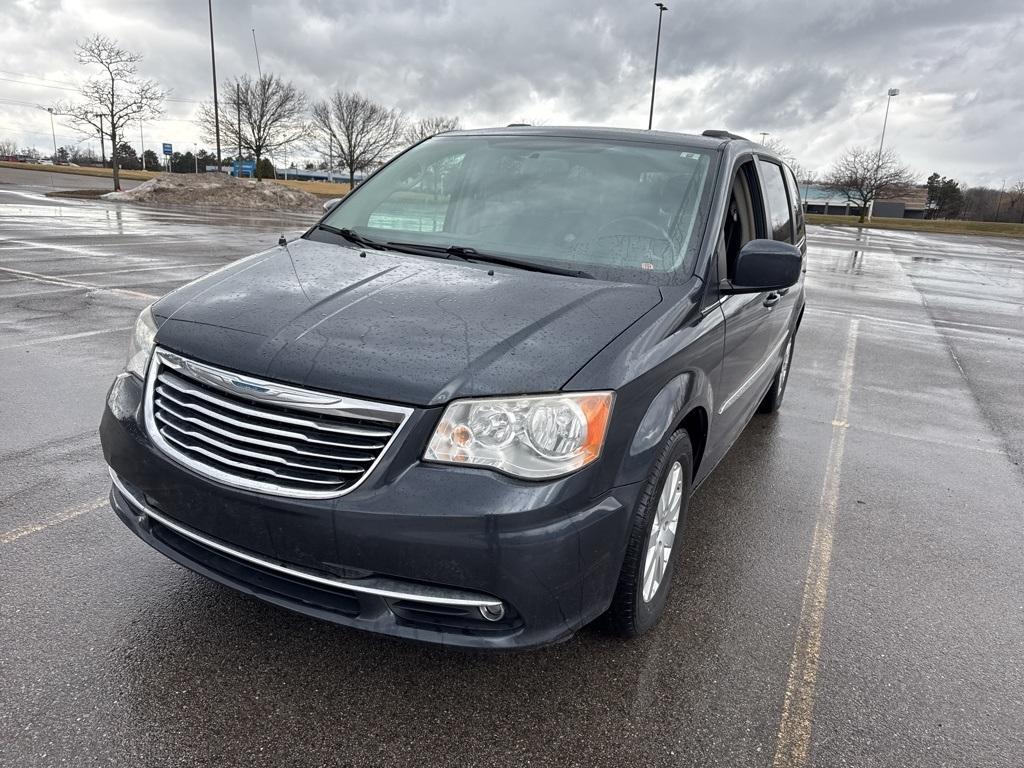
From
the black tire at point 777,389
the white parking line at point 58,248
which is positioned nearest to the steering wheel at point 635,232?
the black tire at point 777,389

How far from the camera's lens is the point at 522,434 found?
2.11m

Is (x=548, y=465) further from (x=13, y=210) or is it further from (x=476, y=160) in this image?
(x=13, y=210)

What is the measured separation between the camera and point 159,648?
8.37 feet

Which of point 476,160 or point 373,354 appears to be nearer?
point 373,354

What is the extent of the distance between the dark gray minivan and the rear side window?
1.35 meters

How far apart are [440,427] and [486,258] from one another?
4.00 feet

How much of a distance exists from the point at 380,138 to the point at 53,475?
174ft

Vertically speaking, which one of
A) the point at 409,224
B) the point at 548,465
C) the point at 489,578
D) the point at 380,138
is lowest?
the point at 489,578

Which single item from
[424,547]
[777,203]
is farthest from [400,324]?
[777,203]

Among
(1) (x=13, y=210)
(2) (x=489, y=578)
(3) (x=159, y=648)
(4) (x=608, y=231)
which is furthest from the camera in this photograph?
(1) (x=13, y=210)

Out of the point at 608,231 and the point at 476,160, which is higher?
the point at 476,160

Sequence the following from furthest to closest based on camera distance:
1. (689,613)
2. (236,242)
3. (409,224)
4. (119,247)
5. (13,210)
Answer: (13,210) → (236,242) → (119,247) → (409,224) → (689,613)

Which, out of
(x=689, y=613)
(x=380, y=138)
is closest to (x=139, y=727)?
(x=689, y=613)

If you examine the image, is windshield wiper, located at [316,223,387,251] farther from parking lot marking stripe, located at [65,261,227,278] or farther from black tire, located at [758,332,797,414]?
parking lot marking stripe, located at [65,261,227,278]
